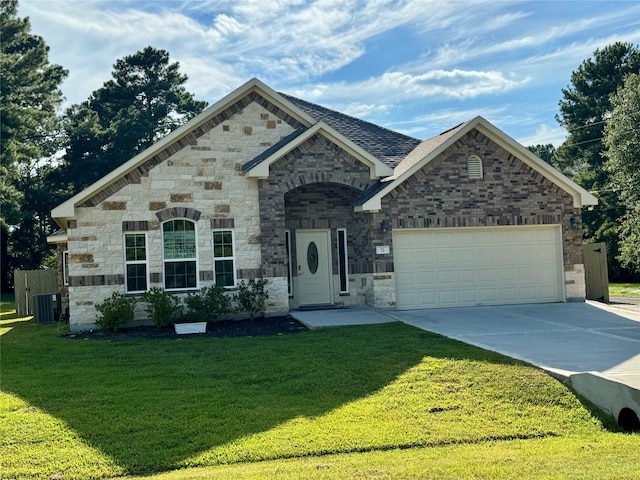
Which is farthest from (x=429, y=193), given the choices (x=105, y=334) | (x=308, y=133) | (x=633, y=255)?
(x=633, y=255)

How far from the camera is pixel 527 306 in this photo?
650 inches

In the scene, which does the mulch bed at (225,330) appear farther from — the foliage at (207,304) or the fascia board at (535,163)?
the fascia board at (535,163)

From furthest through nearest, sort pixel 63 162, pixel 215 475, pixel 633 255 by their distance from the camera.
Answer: pixel 63 162
pixel 633 255
pixel 215 475

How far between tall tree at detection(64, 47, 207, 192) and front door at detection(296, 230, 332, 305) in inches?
1095

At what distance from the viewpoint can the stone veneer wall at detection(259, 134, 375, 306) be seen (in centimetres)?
1634

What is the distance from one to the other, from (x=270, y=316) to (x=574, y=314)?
7.72 metres

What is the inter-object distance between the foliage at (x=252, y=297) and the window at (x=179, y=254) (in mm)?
1231

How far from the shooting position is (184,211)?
15945 mm

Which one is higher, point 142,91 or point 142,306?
point 142,91

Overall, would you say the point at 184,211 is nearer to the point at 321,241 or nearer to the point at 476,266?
the point at 321,241

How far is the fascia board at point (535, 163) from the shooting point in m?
16.8

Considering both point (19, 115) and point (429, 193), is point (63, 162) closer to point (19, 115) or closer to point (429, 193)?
point (19, 115)

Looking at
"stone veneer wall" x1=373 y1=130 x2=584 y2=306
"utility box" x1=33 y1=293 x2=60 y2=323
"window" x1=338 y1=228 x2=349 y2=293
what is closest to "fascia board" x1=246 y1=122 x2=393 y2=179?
"stone veneer wall" x1=373 y1=130 x2=584 y2=306

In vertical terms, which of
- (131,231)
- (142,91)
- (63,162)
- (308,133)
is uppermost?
(142,91)
